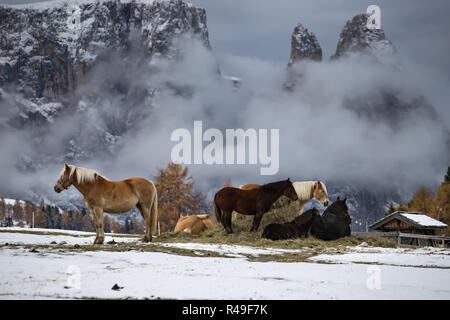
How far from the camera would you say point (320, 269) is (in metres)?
8.05

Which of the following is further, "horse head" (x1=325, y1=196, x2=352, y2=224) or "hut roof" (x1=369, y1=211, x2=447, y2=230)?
"hut roof" (x1=369, y1=211, x2=447, y2=230)

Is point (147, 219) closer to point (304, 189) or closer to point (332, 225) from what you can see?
point (332, 225)

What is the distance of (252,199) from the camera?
15531mm

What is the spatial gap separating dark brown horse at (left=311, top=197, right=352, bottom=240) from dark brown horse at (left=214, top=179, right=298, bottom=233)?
1.26 m

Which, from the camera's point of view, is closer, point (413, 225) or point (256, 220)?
point (256, 220)

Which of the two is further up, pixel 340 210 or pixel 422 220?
pixel 340 210

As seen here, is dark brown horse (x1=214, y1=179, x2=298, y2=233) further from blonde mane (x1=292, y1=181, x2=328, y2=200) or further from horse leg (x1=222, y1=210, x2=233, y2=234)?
blonde mane (x1=292, y1=181, x2=328, y2=200)

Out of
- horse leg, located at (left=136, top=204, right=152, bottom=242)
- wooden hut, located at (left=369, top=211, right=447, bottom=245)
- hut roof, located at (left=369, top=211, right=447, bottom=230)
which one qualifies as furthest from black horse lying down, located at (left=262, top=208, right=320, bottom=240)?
hut roof, located at (left=369, top=211, right=447, bottom=230)

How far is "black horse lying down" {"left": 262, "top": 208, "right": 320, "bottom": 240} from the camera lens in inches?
596

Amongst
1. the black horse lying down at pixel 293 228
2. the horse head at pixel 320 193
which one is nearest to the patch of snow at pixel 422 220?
the horse head at pixel 320 193

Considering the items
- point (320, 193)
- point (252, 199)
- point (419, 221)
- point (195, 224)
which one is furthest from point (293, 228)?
point (419, 221)

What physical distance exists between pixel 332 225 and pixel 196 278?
10.2 metres

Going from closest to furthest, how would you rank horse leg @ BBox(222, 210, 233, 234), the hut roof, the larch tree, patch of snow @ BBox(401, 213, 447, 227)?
horse leg @ BBox(222, 210, 233, 234), the hut roof, patch of snow @ BBox(401, 213, 447, 227), the larch tree
